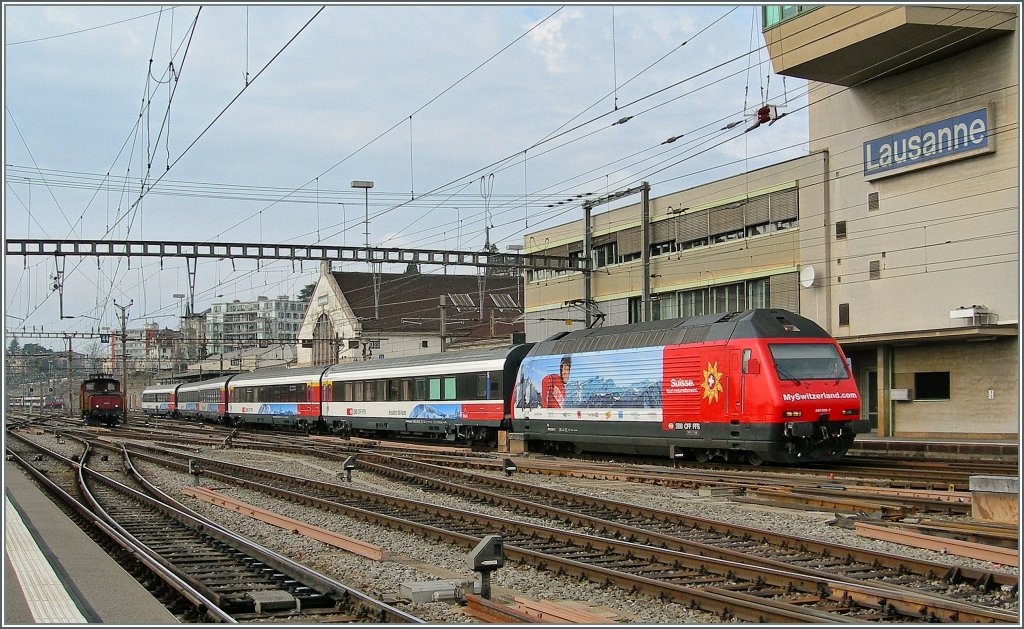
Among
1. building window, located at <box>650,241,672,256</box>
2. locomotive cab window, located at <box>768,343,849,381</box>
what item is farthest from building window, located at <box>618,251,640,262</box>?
locomotive cab window, located at <box>768,343,849,381</box>

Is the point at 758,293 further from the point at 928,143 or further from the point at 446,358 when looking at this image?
the point at 446,358

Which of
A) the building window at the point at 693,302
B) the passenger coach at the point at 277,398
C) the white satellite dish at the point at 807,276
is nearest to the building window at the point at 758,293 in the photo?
the white satellite dish at the point at 807,276

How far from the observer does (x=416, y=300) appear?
88.3 metres

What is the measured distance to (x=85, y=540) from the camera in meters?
13.6

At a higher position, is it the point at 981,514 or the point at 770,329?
the point at 770,329

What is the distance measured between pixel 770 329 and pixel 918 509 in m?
6.66

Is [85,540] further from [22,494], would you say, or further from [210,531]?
[22,494]

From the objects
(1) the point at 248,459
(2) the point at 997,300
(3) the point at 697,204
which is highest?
(3) the point at 697,204

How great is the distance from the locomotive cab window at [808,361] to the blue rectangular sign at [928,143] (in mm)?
12048

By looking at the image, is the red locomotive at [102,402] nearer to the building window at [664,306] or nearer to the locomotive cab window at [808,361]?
the building window at [664,306]

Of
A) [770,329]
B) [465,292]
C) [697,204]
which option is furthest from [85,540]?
[465,292]

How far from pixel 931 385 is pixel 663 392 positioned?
13.8 meters

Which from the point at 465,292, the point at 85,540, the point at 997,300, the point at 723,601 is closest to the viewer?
the point at 723,601

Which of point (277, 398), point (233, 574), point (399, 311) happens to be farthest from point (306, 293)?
point (233, 574)
